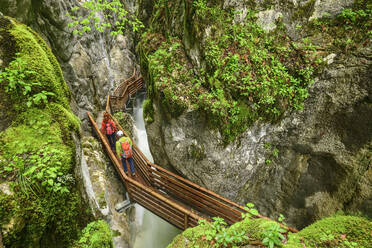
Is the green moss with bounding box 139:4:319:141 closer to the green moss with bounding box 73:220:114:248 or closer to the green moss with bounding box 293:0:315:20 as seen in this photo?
the green moss with bounding box 293:0:315:20

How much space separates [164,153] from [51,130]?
17.0 ft

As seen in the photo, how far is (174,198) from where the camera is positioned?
7.03m

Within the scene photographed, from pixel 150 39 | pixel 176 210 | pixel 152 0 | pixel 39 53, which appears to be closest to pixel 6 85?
pixel 39 53

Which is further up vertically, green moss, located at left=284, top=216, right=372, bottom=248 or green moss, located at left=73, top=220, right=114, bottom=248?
green moss, located at left=284, top=216, right=372, bottom=248

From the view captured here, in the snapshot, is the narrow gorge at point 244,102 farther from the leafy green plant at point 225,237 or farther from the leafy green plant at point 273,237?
the leafy green plant at point 273,237

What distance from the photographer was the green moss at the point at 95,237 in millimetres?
2673

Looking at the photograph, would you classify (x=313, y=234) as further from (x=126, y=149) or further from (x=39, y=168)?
(x=126, y=149)

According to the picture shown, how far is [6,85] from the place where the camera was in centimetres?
257

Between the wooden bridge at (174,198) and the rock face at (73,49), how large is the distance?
10.9 feet

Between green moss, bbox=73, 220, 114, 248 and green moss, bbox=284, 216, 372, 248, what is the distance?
301cm

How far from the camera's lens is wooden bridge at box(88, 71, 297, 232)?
5402 millimetres

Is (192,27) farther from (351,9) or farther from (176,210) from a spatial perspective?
(176,210)

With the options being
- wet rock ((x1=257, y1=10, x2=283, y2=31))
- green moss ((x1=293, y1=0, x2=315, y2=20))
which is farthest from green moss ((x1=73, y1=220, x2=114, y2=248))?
green moss ((x1=293, y1=0, x2=315, y2=20))

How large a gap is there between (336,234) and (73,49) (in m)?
11.9
